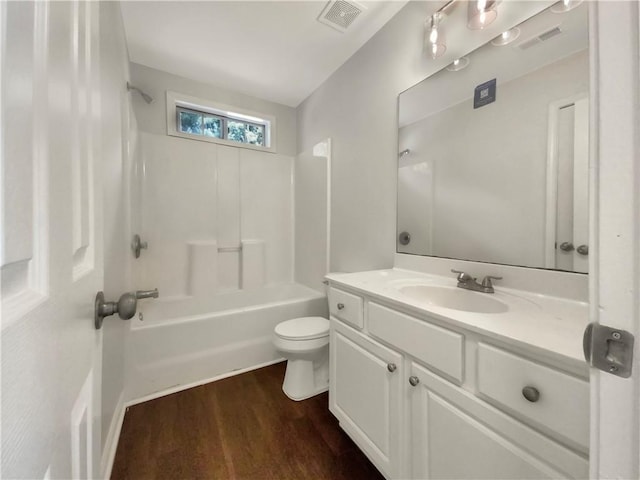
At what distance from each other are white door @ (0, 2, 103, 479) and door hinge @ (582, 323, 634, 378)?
0.64 meters

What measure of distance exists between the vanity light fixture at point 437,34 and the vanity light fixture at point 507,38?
0.87ft

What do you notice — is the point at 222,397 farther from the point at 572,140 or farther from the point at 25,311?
the point at 572,140

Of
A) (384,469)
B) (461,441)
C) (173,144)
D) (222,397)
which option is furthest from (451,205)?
(173,144)

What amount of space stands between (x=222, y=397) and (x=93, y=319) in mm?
1487

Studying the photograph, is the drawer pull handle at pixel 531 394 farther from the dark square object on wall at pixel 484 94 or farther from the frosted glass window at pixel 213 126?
→ the frosted glass window at pixel 213 126

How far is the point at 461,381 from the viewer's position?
75 centimetres

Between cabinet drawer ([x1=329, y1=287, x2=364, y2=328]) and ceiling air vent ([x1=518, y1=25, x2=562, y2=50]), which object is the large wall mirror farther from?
cabinet drawer ([x1=329, y1=287, x2=364, y2=328])

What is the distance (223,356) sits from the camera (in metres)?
1.90

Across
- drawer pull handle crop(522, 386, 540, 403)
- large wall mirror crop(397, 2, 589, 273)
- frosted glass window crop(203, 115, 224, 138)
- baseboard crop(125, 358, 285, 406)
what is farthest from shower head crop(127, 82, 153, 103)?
drawer pull handle crop(522, 386, 540, 403)

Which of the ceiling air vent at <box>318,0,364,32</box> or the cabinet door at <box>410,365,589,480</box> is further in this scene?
the ceiling air vent at <box>318,0,364,32</box>

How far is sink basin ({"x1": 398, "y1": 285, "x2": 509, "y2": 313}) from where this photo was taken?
101cm

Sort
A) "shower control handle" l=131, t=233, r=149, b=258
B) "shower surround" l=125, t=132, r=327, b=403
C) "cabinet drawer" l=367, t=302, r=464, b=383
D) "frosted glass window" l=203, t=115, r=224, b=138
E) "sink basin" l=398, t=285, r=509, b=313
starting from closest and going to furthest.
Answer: "cabinet drawer" l=367, t=302, r=464, b=383
"sink basin" l=398, t=285, r=509, b=313
"shower surround" l=125, t=132, r=327, b=403
"shower control handle" l=131, t=233, r=149, b=258
"frosted glass window" l=203, t=115, r=224, b=138

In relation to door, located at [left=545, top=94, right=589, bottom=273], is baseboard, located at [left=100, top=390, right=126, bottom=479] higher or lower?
lower

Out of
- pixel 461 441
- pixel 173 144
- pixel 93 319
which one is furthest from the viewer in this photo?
pixel 173 144
